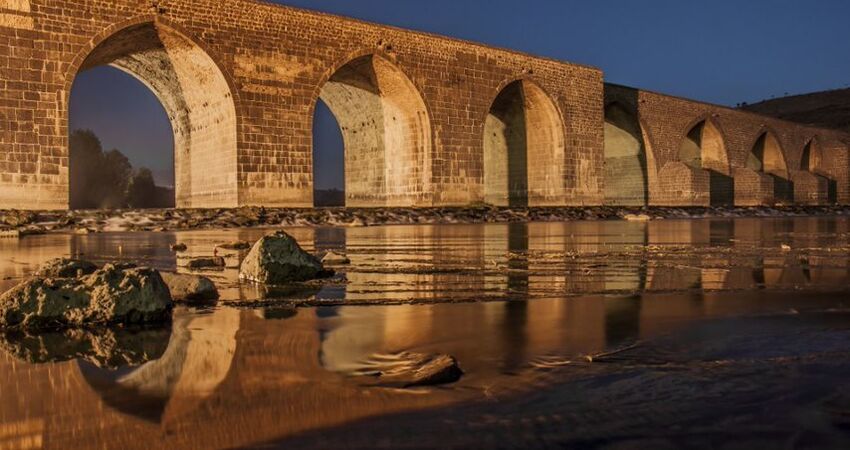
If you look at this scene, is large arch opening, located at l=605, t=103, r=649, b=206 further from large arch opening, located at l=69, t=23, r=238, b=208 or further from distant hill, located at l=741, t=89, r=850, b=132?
distant hill, located at l=741, t=89, r=850, b=132

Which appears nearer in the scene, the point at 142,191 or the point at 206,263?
the point at 206,263

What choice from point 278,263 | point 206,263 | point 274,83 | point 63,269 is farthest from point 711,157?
point 63,269

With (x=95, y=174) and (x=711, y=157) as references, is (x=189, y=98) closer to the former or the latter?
(x=95, y=174)

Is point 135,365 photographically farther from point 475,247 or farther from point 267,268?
→ point 475,247

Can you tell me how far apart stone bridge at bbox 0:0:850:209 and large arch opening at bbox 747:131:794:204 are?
439cm

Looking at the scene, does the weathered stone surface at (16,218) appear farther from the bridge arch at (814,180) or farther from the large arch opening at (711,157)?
the bridge arch at (814,180)

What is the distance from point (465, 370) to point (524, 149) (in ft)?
81.7

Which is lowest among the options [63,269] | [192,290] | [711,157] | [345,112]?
[192,290]

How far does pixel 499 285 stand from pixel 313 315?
1656 mm

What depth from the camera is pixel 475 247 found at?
29.9 feet

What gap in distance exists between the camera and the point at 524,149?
26781 millimetres

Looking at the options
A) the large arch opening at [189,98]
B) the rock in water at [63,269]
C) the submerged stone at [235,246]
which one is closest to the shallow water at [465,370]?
the rock in water at [63,269]

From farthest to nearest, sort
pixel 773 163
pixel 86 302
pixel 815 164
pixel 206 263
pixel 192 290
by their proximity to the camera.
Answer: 1. pixel 815 164
2. pixel 773 163
3. pixel 206 263
4. pixel 192 290
5. pixel 86 302

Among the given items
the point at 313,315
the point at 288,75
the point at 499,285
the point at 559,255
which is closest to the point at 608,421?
the point at 313,315
